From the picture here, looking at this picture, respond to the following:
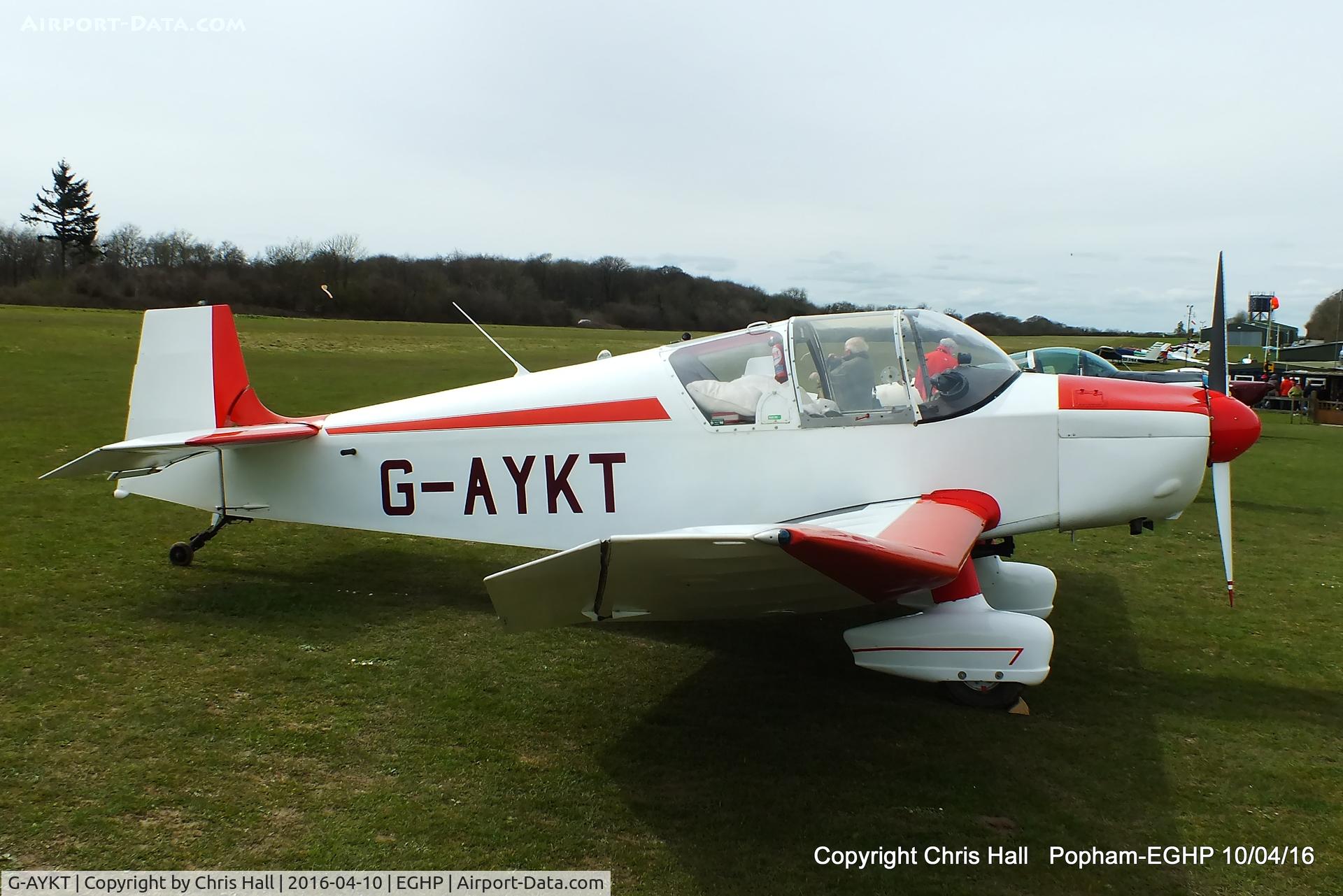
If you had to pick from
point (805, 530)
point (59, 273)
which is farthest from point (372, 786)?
point (59, 273)

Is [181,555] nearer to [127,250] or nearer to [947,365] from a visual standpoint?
[947,365]

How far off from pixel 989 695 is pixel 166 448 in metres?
5.08

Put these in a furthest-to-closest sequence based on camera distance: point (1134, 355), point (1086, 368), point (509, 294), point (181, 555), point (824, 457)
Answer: point (1134, 355) → point (1086, 368) → point (509, 294) → point (181, 555) → point (824, 457)

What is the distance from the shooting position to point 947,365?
4.78 metres

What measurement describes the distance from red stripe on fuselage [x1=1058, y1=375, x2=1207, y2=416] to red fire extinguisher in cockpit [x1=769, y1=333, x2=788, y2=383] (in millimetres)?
1553

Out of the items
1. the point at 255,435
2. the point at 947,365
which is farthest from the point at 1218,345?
the point at 255,435

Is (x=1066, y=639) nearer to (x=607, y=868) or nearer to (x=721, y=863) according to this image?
(x=721, y=863)

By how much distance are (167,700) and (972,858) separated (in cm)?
376

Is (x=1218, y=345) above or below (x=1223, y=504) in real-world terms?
above

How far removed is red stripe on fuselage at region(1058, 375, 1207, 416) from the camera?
4.60m

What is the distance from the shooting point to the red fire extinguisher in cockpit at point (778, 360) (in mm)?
4773

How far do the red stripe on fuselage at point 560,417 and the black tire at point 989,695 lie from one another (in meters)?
2.21

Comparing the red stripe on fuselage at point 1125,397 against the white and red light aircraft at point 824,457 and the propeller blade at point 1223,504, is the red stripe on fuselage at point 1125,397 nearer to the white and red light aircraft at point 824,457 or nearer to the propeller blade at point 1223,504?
the white and red light aircraft at point 824,457

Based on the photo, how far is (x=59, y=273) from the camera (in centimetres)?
4550
